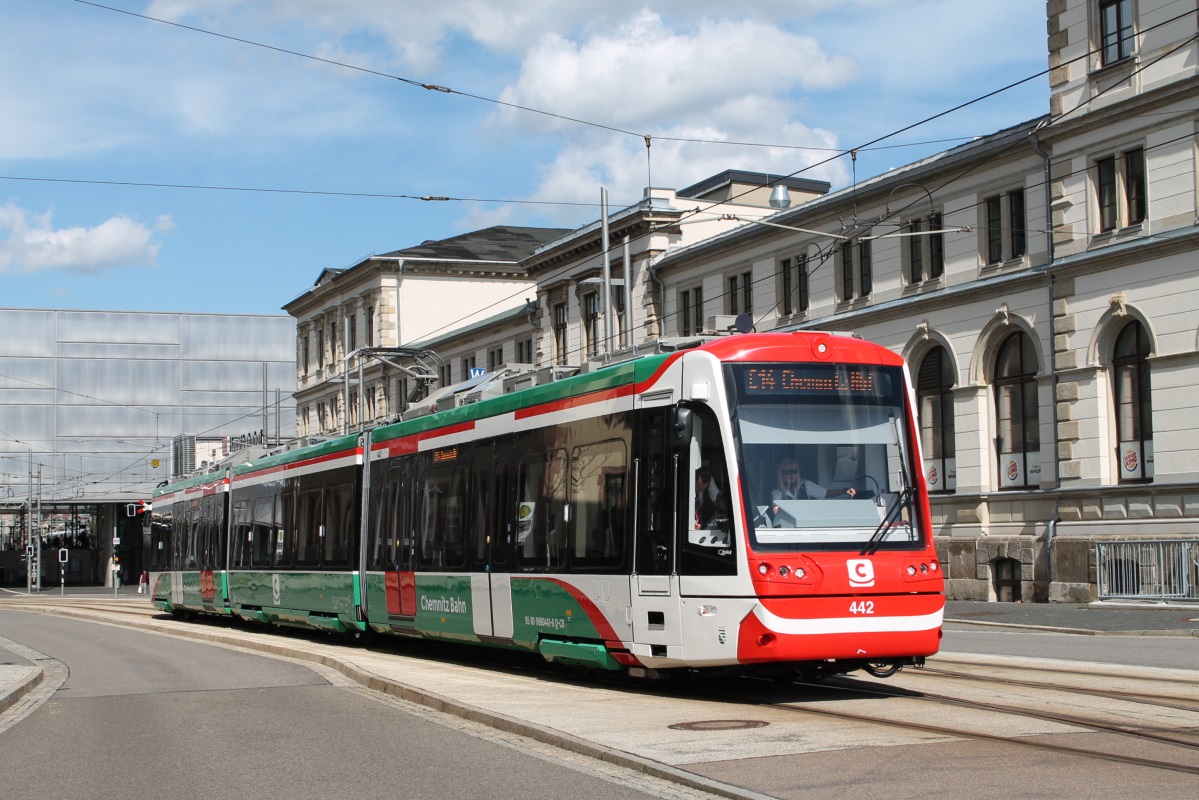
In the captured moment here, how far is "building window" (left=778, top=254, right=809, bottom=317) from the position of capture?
137 ft

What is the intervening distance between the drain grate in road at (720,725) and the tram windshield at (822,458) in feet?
5.88

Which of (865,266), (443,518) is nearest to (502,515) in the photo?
(443,518)

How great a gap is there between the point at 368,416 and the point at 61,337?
3195 cm

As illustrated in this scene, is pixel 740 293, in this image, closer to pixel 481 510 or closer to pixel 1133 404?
pixel 1133 404

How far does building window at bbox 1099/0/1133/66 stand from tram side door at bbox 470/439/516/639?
19692mm

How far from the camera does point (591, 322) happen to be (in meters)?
52.4

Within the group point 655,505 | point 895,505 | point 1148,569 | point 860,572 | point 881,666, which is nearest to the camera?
point 860,572

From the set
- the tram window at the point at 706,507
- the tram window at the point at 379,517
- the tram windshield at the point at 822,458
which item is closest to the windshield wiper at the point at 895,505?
the tram windshield at the point at 822,458

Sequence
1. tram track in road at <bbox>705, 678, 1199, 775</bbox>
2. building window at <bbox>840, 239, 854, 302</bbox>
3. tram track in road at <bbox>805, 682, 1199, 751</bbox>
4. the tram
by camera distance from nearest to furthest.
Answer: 1. tram track in road at <bbox>705, 678, 1199, 775</bbox>
2. tram track in road at <bbox>805, 682, 1199, 751</bbox>
3. the tram
4. building window at <bbox>840, 239, 854, 302</bbox>

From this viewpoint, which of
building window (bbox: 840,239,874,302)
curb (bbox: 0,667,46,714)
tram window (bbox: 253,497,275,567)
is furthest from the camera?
building window (bbox: 840,239,874,302)

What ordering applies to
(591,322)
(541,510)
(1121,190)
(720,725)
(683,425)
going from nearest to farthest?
1. (720,725)
2. (683,425)
3. (541,510)
4. (1121,190)
5. (591,322)

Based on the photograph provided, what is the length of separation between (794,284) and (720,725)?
31.8 m

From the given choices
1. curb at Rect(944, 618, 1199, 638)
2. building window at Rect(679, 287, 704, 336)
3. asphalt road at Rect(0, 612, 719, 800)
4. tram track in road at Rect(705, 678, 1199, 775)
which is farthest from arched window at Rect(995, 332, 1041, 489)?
tram track in road at Rect(705, 678, 1199, 775)

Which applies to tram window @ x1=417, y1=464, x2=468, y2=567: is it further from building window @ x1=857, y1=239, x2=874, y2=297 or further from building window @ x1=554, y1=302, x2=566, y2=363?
building window @ x1=554, y1=302, x2=566, y2=363
